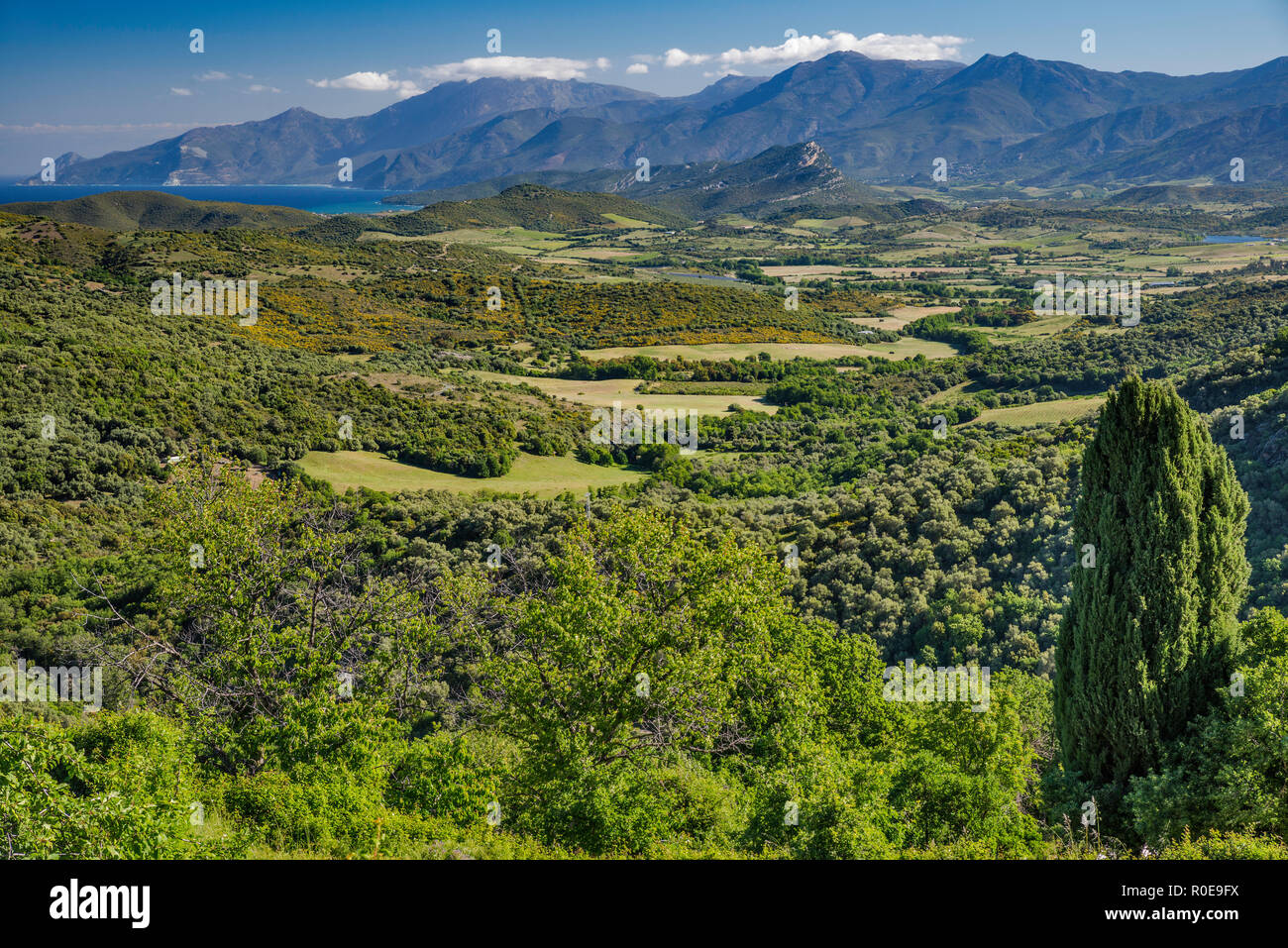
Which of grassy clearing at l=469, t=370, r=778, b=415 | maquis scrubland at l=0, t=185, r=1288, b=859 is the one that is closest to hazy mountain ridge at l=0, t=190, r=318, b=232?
grassy clearing at l=469, t=370, r=778, b=415

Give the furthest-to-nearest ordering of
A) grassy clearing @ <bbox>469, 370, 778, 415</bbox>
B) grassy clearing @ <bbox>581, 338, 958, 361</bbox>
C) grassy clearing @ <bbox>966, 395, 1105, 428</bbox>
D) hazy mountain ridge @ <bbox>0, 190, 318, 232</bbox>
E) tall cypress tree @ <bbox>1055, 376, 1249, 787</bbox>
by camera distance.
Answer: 1. hazy mountain ridge @ <bbox>0, 190, 318, 232</bbox>
2. grassy clearing @ <bbox>581, 338, 958, 361</bbox>
3. grassy clearing @ <bbox>469, 370, 778, 415</bbox>
4. grassy clearing @ <bbox>966, 395, 1105, 428</bbox>
5. tall cypress tree @ <bbox>1055, 376, 1249, 787</bbox>

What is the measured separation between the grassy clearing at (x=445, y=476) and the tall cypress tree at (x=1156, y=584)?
109 feet

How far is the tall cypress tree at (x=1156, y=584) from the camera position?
40.9ft

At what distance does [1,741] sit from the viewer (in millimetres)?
9633

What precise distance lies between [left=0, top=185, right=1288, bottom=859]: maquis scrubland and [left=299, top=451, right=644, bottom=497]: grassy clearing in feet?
1.20

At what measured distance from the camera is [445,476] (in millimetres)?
46219

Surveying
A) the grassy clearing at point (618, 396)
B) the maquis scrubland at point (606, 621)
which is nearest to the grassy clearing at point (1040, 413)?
the maquis scrubland at point (606, 621)

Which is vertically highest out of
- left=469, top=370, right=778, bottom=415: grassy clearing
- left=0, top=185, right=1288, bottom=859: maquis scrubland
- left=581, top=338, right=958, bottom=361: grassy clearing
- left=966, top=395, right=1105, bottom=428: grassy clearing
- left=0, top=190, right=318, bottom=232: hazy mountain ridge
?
left=0, top=190, right=318, bottom=232: hazy mountain ridge

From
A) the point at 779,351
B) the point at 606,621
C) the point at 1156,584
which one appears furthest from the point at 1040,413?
the point at 606,621

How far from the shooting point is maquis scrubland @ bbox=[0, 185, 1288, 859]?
38.4 ft

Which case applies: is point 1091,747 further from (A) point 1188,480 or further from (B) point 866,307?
(B) point 866,307

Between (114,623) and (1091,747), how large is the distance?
82.9ft

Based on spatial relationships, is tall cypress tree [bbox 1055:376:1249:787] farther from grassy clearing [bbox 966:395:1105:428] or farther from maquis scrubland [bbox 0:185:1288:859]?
grassy clearing [bbox 966:395:1105:428]
